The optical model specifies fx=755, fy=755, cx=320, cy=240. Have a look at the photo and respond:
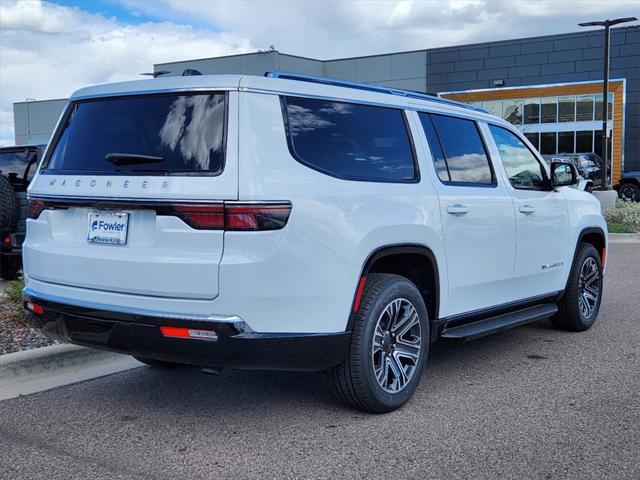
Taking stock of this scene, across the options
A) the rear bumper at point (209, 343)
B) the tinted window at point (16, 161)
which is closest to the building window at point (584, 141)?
the tinted window at point (16, 161)

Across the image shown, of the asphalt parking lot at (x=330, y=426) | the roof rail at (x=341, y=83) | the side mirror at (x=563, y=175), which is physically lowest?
the asphalt parking lot at (x=330, y=426)

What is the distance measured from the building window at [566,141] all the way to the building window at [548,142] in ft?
0.96

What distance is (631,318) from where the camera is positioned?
301 inches

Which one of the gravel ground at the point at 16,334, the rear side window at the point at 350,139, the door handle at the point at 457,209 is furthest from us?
the gravel ground at the point at 16,334

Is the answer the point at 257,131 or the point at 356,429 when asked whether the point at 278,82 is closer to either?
the point at 257,131

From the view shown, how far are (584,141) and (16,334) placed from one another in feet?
112

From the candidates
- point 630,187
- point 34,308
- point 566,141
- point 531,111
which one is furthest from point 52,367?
point 531,111

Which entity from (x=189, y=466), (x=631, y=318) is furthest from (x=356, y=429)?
(x=631, y=318)

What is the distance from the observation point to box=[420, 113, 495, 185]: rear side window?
5234 millimetres

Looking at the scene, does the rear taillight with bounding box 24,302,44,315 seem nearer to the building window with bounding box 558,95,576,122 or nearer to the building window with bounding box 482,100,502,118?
the building window with bounding box 558,95,576,122

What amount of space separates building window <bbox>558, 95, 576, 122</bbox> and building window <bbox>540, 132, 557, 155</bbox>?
0.86 metres

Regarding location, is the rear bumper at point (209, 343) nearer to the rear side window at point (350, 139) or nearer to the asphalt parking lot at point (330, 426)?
the asphalt parking lot at point (330, 426)

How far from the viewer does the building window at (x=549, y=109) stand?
3712 cm

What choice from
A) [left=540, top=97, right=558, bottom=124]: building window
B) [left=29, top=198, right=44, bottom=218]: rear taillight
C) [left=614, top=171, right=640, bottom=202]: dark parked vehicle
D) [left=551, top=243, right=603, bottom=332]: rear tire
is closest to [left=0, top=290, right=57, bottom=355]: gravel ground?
[left=29, top=198, right=44, bottom=218]: rear taillight
